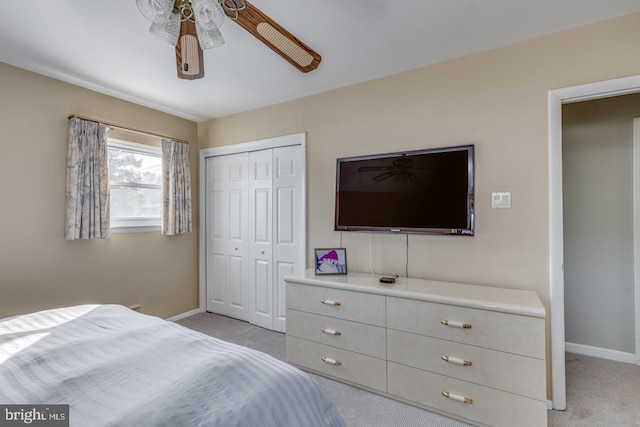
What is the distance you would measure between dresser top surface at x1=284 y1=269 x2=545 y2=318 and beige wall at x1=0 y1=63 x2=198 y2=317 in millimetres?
1865

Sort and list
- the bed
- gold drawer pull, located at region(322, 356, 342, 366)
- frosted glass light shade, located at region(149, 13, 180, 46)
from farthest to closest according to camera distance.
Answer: gold drawer pull, located at region(322, 356, 342, 366) < frosted glass light shade, located at region(149, 13, 180, 46) < the bed

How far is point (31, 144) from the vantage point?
251 centimetres

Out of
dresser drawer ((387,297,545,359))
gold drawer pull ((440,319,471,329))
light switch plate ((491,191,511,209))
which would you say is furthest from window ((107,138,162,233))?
light switch plate ((491,191,511,209))

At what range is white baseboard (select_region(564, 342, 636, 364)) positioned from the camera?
264cm

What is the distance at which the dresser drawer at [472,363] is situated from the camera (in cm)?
170

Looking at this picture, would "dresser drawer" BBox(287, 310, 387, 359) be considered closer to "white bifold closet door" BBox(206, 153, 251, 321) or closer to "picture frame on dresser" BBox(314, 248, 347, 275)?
"picture frame on dresser" BBox(314, 248, 347, 275)

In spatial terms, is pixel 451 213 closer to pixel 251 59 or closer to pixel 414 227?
pixel 414 227

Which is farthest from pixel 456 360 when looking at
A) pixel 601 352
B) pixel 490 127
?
pixel 601 352

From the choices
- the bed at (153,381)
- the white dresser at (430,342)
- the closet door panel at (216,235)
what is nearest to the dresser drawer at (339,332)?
the white dresser at (430,342)

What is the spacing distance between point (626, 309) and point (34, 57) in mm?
5317

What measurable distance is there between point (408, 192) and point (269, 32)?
1446mm

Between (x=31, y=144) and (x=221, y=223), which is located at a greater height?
(x=31, y=144)

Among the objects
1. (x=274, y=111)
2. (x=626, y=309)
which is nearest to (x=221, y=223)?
(x=274, y=111)

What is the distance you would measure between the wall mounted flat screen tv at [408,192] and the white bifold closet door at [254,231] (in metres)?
0.68
